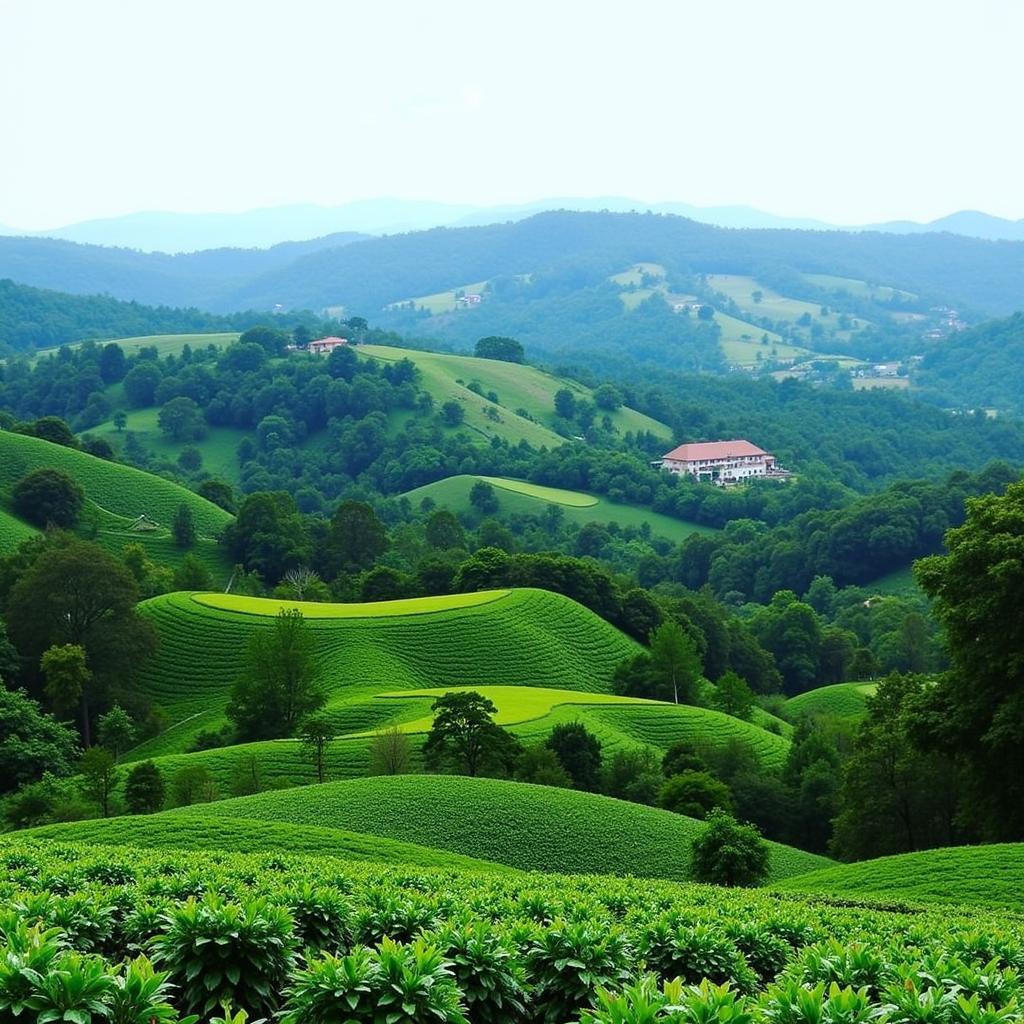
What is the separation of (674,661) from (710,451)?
124379 mm

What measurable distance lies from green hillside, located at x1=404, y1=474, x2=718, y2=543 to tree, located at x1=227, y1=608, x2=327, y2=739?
91.4 m

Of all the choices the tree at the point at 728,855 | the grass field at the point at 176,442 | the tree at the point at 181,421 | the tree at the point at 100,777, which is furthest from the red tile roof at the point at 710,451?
the tree at the point at 728,855

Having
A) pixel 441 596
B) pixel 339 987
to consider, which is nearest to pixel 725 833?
pixel 339 987

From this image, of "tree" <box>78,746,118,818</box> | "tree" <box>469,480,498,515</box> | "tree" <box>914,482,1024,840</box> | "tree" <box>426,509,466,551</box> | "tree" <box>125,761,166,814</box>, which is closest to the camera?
"tree" <box>914,482,1024,840</box>

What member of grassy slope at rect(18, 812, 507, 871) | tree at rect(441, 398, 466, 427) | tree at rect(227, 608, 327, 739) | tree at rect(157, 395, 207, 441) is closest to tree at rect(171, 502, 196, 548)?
tree at rect(227, 608, 327, 739)

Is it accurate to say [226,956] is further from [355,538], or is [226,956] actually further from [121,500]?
[121,500]

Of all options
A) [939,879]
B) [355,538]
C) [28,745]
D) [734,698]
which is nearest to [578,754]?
[734,698]

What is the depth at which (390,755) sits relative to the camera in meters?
47.3

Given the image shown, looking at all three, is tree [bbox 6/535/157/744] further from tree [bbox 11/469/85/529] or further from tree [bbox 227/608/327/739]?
tree [bbox 11/469/85/529]

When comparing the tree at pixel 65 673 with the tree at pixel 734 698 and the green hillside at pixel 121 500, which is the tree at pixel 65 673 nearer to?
the tree at pixel 734 698

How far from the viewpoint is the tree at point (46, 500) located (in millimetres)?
91125

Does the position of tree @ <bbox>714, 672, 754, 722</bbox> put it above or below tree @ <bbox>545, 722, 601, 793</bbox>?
below

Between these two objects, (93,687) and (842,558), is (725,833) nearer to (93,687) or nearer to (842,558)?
(93,687)

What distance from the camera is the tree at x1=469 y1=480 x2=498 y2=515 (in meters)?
151
